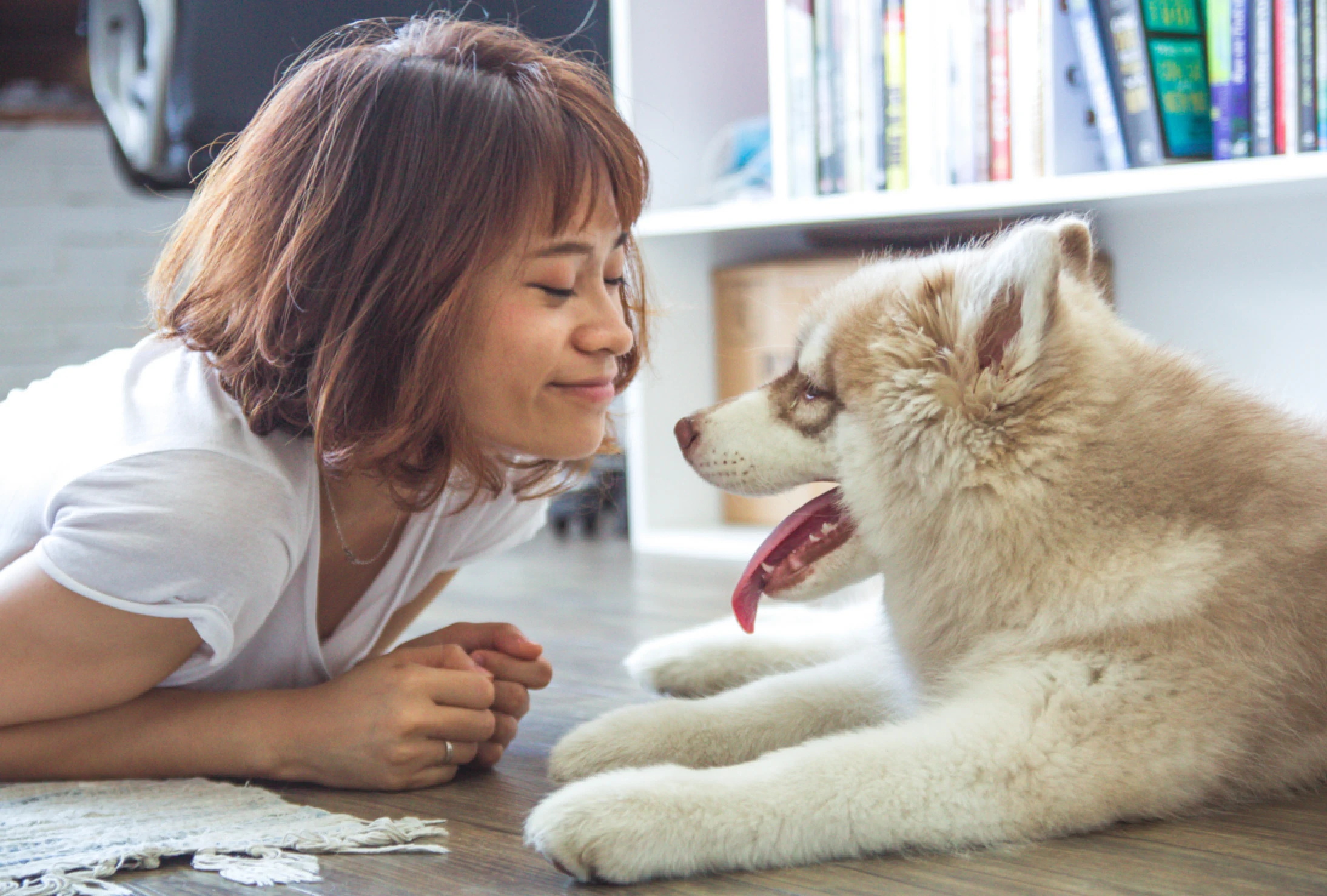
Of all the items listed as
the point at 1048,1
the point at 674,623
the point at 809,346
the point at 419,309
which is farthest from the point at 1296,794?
the point at 1048,1

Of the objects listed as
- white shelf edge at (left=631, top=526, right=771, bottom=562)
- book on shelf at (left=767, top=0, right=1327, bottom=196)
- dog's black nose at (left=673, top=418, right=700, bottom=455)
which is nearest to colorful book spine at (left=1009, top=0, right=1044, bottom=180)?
book on shelf at (left=767, top=0, right=1327, bottom=196)

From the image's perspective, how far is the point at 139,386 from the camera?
3.89 feet

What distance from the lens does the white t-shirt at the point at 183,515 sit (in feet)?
3.43

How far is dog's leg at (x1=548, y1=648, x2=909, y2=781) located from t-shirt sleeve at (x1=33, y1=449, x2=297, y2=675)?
0.32 metres

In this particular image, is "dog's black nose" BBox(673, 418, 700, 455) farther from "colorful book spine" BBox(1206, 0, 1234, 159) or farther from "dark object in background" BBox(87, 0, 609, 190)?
"dark object in background" BBox(87, 0, 609, 190)

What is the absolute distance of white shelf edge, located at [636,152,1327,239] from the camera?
1.99 metres

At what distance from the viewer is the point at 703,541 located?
9.04 ft

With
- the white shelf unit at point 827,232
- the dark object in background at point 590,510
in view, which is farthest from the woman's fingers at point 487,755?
the dark object in background at point 590,510

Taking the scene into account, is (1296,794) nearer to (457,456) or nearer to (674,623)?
(457,456)

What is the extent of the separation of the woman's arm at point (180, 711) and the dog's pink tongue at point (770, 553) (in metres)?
0.26

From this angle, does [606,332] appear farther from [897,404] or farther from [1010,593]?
[1010,593]

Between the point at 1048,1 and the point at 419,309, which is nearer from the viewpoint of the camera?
the point at 419,309

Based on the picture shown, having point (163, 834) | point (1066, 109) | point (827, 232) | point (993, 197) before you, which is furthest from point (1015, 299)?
point (827, 232)

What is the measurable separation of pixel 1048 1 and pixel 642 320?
1.29 m
